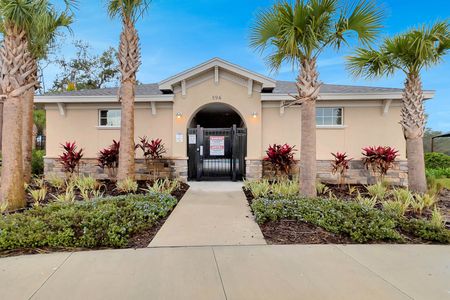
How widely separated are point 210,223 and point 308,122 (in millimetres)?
3436

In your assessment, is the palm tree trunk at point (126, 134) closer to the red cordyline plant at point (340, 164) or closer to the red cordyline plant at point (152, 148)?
the red cordyline plant at point (152, 148)

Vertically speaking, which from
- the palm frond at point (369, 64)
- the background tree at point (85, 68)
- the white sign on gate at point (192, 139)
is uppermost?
the background tree at point (85, 68)

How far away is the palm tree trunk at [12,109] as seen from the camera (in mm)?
5473

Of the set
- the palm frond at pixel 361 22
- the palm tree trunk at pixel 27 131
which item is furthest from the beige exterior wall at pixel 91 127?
the palm frond at pixel 361 22

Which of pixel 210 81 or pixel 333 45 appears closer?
pixel 333 45

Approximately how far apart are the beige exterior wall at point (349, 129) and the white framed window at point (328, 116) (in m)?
0.20

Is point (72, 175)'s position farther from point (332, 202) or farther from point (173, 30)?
point (173, 30)

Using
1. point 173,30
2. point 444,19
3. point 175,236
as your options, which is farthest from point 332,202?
point 173,30

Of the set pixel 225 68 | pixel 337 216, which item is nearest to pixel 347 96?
pixel 225 68

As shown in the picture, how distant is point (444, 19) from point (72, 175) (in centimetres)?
1297

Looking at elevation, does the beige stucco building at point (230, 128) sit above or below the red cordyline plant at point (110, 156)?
above

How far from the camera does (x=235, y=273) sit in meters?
3.08

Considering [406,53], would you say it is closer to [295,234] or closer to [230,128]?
[230,128]

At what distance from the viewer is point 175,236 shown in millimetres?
4344
